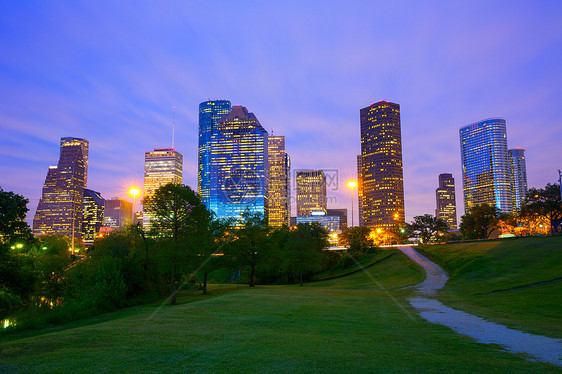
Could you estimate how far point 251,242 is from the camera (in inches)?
2302

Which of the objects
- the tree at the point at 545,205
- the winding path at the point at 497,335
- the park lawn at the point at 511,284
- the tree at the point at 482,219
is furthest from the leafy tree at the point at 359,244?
the winding path at the point at 497,335

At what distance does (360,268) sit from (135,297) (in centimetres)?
4887

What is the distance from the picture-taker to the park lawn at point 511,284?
1810 cm

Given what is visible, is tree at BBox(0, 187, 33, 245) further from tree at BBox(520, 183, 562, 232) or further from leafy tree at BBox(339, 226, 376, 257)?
tree at BBox(520, 183, 562, 232)

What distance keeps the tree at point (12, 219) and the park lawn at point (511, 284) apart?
32319 millimetres

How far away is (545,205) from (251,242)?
230 ft

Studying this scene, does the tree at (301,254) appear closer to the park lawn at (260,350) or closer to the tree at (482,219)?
the park lawn at (260,350)

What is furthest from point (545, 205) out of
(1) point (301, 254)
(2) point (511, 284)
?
(2) point (511, 284)

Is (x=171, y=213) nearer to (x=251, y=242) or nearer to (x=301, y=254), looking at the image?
(x=251, y=242)

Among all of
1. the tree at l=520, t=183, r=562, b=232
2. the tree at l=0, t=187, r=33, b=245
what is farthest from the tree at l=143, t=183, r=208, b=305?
the tree at l=520, t=183, r=562, b=232

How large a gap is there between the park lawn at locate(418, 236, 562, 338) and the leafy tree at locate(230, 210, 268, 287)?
28710 mm

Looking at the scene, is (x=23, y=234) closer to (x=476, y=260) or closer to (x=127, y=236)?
(x=127, y=236)

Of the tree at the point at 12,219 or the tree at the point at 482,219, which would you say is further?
the tree at the point at 482,219

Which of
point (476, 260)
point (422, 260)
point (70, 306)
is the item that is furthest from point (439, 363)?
point (422, 260)
